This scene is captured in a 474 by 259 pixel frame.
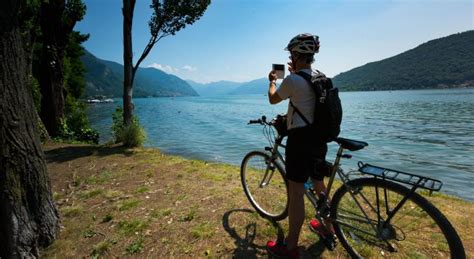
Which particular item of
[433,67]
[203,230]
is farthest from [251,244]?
[433,67]

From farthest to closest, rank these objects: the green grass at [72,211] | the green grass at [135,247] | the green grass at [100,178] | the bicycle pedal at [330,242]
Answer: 1. the green grass at [100,178]
2. the green grass at [72,211]
3. the green grass at [135,247]
4. the bicycle pedal at [330,242]

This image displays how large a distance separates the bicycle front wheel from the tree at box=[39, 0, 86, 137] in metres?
12.6

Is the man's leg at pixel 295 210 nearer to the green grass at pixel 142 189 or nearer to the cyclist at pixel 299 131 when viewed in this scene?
the cyclist at pixel 299 131

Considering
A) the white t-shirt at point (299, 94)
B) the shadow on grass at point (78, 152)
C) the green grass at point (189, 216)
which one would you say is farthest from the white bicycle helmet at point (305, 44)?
the shadow on grass at point (78, 152)

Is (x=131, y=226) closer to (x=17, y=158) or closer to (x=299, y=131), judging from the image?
(x=17, y=158)

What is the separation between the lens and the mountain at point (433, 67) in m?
138

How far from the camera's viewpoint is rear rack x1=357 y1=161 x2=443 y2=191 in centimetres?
268

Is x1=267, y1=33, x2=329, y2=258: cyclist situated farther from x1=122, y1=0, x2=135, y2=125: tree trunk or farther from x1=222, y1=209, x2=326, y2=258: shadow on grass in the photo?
x1=122, y1=0, x2=135, y2=125: tree trunk

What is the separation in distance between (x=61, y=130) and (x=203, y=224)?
42.4 ft

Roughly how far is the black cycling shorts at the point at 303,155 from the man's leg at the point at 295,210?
0.13m

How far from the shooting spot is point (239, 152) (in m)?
17.8

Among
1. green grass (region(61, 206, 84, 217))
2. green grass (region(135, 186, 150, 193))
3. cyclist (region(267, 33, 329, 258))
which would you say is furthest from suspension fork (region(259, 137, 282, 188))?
green grass (region(61, 206, 84, 217))

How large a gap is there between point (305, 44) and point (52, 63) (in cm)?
1438

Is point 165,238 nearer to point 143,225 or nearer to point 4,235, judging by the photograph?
point 143,225
